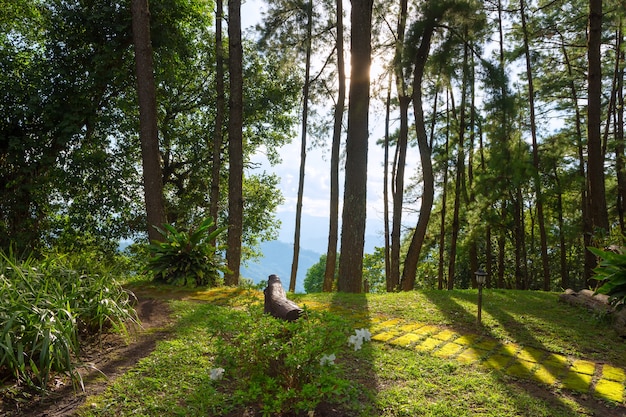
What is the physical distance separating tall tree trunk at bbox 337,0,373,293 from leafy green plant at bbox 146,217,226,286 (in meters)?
2.24

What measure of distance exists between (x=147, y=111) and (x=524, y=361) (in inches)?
259

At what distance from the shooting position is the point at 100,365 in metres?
2.95

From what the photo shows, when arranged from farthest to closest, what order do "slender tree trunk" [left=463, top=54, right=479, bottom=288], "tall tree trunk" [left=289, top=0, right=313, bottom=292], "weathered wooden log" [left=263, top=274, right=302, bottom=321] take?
"slender tree trunk" [left=463, top=54, right=479, bottom=288]
"tall tree trunk" [left=289, top=0, right=313, bottom=292]
"weathered wooden log" [left=263, top=274, right=302, bottom=321]

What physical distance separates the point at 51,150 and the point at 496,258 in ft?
60.3

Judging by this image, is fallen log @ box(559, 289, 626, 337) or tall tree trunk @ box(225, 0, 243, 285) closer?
fallen log @ box(559, 289, 626, 337)

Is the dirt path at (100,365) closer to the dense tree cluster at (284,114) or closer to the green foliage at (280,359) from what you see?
the green foliage at (280,359)

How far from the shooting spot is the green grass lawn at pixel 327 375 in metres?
2.34

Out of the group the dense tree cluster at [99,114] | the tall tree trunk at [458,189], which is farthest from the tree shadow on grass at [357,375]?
the tall tree trunk at [458,189]

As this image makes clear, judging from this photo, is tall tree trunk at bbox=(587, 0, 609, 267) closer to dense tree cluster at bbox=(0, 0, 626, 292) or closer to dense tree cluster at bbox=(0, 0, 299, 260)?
dense tree cluster at bbox=(0, 0, 626, 292)

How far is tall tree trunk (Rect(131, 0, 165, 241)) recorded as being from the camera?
22.0 ft

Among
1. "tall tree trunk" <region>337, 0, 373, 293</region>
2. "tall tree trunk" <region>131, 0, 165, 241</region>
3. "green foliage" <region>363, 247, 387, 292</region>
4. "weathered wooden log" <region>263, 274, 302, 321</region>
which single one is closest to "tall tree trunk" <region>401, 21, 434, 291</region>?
"tall tree trunk" <region>337, 0, 373, 293</region>

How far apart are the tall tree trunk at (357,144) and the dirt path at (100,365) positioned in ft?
10.5

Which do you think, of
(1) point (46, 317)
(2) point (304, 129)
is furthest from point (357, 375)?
(2) point (304, 129)

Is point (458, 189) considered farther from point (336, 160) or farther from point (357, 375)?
point (357, 375)
